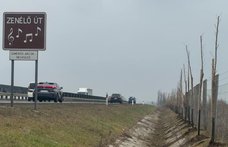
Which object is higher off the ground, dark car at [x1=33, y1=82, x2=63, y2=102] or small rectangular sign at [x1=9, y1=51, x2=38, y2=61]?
small rectangular sign at [x1=9, y1=51, x2=38, y2=61]

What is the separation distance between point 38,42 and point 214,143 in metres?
9.01

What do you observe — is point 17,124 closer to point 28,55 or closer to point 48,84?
point 28,55

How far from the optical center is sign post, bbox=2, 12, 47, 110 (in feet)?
57.0

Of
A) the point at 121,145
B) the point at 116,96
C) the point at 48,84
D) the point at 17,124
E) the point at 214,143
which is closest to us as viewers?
the point at 17,124

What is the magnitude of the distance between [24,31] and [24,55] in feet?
3.64

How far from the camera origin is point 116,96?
6594cm

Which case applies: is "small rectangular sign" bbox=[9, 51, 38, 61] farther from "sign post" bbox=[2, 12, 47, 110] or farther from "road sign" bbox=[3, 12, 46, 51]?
"road sign" bbox=[3, 12, 46, 51]

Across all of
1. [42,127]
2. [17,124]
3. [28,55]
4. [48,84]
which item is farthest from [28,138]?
[48,84]

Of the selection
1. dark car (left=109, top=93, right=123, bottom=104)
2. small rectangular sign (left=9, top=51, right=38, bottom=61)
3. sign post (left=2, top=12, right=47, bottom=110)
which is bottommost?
dark car (left=109, top=93, right=123, bottom=104)

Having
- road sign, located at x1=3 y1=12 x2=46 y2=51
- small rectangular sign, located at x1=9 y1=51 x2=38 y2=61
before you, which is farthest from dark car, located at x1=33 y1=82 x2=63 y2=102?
road sign, located at x1=3 y1=12 x2=46 y2=51

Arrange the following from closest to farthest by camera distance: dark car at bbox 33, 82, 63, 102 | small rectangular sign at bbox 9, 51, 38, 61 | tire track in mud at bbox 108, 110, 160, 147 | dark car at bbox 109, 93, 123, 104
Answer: tire track in mud at bbox 108, 110, 160, 147, small rectangular sign at bbox 9, 51, 38, 61, dark car at bbox 33, 82, 63, 102, dark car at bbox 109, 93, 123, 104

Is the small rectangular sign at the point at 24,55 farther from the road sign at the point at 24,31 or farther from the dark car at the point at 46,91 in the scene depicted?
the dark car at the point at 46,91

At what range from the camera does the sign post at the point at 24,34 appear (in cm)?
1736

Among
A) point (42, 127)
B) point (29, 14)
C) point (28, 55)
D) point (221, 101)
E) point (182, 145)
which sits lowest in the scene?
point (182, 145)
